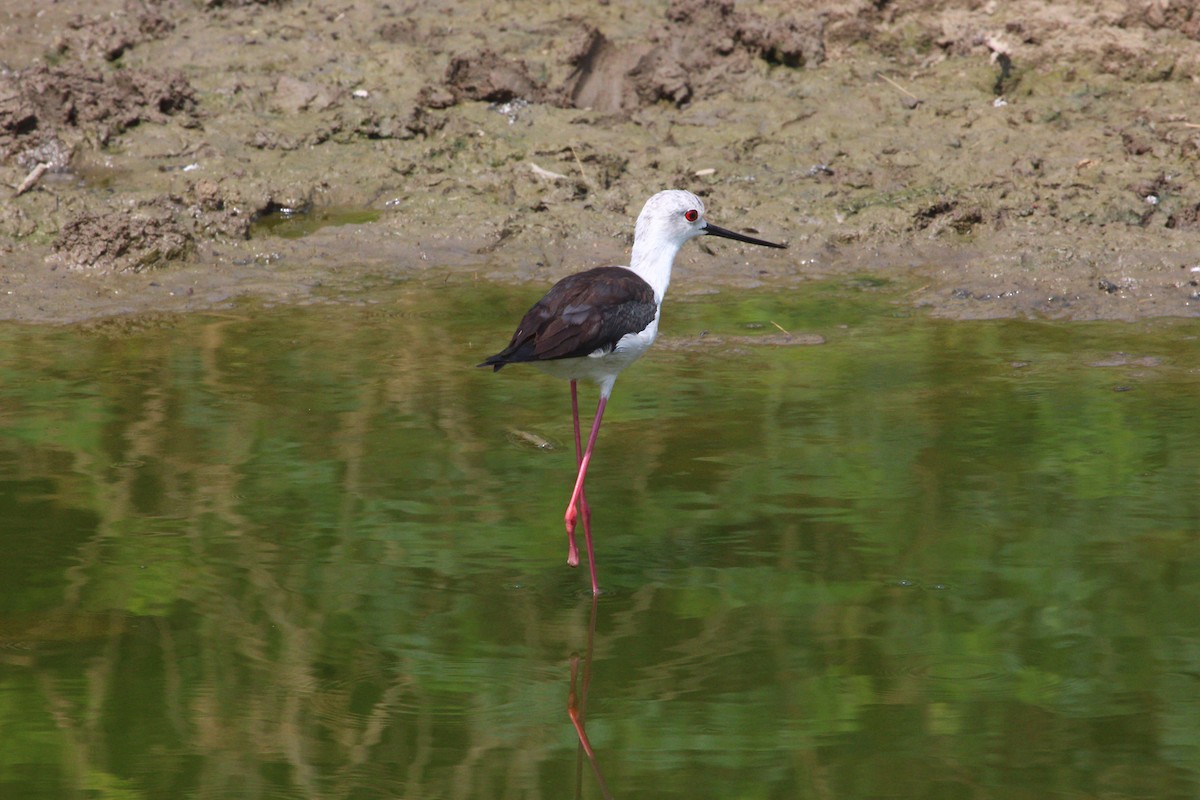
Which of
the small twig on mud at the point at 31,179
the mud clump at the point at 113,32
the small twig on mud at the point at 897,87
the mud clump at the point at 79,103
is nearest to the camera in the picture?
the small twig on mud at the point at 31,179

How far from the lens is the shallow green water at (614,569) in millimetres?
3596

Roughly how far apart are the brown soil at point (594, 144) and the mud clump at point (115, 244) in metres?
0.02

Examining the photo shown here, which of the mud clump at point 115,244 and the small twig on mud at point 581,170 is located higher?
the small twig on mud at point 581,170

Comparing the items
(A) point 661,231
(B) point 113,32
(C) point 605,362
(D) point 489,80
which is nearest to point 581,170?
(D) point 489,80

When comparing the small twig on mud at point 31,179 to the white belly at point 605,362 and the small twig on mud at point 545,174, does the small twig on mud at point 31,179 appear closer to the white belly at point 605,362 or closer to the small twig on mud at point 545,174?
the small twig on mud at point 545,174

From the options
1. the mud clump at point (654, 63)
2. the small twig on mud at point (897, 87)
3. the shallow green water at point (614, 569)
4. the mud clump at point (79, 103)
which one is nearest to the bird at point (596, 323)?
the shallow green water at point (614, 569)

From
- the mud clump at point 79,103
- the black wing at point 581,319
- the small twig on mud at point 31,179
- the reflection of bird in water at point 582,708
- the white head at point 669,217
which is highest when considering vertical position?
the white head at point 669,217

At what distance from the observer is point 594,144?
9.41 m

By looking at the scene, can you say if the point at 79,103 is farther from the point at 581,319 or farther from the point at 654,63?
the point at 581,319

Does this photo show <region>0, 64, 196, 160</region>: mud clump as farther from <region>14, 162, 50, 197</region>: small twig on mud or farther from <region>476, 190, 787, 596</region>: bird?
<region>476, 190, 787, 596</region>: bird

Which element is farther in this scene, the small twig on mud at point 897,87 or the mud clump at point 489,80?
the mud clump at point 489,80

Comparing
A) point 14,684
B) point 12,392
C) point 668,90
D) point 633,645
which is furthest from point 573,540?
point 668,90

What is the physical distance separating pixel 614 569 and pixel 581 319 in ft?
2.74

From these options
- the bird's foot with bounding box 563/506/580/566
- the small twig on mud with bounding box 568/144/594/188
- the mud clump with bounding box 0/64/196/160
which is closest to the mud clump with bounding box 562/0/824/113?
the small twig on mud with bounding box 568/144/594/188
